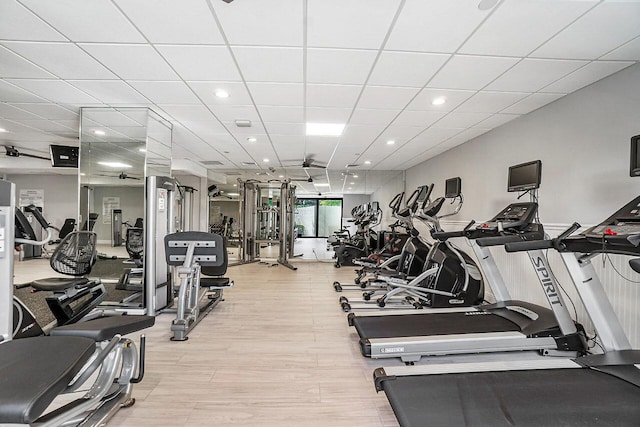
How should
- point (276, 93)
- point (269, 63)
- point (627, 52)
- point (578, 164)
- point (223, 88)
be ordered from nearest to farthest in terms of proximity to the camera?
point (627, 52), point (269, 63), point (578, 164), point (223, 88), point (276, 93)

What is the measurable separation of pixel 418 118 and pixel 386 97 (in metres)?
0.91

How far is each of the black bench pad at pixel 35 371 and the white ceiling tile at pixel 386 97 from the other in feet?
10.2

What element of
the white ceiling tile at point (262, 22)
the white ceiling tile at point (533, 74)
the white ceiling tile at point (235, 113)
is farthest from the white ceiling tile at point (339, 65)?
the white ceiling tile at point (533, 74)

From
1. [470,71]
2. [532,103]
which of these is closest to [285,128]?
[470,71]

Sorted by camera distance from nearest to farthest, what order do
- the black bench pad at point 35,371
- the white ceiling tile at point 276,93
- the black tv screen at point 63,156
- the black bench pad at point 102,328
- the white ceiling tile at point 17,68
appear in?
the black bench pad at point 35,371, the black bench pad at point 102,328, the white ceiling tile at point 17,68, the white ceiling tile at point 276,93, the black tv screen at point 63,156

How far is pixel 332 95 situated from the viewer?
10.8ft

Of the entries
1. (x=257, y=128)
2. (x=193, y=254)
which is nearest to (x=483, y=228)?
(x=193, y=254)

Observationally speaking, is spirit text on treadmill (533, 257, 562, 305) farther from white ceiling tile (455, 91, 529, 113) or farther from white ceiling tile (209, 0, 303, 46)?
white ceiling tile (209, 0, 303, 46)

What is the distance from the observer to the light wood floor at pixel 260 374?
1.80 metres

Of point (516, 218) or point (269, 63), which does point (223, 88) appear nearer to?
point (269, 63)

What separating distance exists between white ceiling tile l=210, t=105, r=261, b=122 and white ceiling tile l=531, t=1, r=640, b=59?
9.93 feet

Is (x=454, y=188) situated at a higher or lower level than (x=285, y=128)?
lower

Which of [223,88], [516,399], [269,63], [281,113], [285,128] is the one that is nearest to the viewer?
[516,399]

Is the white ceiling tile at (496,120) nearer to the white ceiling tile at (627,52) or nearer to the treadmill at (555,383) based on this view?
the white ceiling tile at (627,52)
